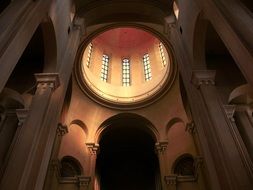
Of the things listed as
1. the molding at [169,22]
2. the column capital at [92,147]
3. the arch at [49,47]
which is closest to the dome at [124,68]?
the column capital at [92,147]

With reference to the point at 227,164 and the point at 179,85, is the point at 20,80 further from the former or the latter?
the point at 179,85

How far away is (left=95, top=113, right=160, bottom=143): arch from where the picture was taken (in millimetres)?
16658

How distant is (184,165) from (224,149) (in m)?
9.47

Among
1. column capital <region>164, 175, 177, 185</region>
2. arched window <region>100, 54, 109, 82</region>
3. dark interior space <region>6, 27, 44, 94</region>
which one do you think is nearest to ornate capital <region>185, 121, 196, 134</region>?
column capital <region>164, 175, 177, 185</region>

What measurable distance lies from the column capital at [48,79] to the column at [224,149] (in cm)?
434

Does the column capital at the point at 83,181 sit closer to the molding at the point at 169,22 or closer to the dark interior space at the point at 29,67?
the dark interior space at the point at 29,67

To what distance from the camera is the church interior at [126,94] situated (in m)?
6.15

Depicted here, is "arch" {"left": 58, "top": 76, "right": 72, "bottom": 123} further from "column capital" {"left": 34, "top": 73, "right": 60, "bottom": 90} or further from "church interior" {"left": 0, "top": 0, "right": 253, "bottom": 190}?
"column capital" {"left": 34, "top": 73, "right": 60, "bottom": 90}

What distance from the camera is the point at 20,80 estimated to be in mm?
10344

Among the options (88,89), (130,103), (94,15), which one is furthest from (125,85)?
(94,15)

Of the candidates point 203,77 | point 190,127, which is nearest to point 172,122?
point 190,127

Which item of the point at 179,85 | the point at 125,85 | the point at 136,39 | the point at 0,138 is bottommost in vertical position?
the point at 0,138

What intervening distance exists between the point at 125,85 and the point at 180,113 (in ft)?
15.9

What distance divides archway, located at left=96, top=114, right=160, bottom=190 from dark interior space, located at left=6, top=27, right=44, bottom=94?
9051 mm
